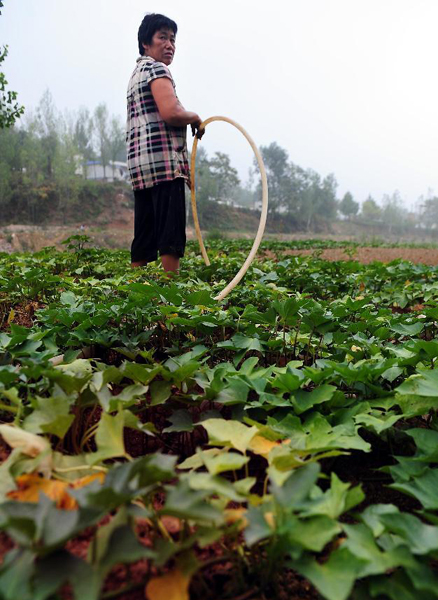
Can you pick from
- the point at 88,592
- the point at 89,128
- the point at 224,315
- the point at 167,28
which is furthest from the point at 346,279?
the point at 89,128

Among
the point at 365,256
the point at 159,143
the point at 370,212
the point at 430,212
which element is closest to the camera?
the point at 159,143

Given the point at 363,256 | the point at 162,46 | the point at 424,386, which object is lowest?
the point at 363,256

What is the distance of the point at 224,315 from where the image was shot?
5.45 feet

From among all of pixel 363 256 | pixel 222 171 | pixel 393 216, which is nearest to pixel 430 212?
pixel 393 216

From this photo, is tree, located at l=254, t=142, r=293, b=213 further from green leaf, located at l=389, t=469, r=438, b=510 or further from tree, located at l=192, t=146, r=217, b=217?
green leaf, located at l=389, t=469, r=438, b=510

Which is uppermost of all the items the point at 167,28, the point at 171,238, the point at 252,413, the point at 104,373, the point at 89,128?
the point at 89,128

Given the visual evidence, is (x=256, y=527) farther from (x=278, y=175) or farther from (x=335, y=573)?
(x=278, y=175)

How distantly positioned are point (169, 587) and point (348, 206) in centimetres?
8328

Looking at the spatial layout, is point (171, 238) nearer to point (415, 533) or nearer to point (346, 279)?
point (346, 279)

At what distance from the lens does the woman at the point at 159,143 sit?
3.40 m

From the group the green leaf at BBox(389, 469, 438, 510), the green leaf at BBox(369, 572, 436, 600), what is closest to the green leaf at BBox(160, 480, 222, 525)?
the green leaf at BBox(369, 572, 436, 600)

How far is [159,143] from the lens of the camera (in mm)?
3418

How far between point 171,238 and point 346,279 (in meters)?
1.38

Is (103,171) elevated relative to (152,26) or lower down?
elevated
